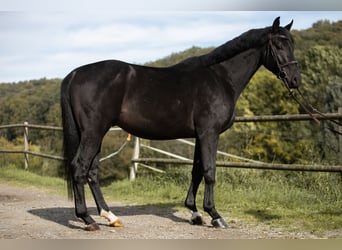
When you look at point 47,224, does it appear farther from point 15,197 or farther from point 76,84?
point 15,197

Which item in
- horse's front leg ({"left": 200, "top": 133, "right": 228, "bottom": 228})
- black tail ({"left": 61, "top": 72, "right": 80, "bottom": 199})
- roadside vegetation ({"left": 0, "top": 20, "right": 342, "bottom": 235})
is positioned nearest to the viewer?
black tail ({"left": 61, "top": 72, "right": 80, "bottom": 199})

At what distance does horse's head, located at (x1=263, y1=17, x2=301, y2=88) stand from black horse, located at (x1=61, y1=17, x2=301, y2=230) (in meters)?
0.01

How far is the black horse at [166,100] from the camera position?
→ 14.8 ft

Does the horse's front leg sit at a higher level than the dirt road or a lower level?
higher

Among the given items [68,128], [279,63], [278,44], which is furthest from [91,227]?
[278,44]

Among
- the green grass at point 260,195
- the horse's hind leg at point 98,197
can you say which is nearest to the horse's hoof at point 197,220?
the green grass at point 260,195

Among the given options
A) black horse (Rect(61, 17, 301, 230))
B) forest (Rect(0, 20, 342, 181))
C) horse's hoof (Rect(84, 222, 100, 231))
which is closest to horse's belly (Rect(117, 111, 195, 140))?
black horse (Rect(61, 17, 301, 230))

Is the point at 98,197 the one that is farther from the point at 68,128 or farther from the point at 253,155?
the point at 253,155

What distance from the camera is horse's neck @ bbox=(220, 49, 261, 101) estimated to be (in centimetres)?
504

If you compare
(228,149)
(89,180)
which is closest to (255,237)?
(89,180)

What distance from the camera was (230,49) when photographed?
5.02 meters

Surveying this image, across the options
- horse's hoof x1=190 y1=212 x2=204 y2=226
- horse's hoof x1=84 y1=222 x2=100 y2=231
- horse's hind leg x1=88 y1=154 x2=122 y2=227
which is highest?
horse's hind leg x1=88 y1=154 x2=122 y2=227

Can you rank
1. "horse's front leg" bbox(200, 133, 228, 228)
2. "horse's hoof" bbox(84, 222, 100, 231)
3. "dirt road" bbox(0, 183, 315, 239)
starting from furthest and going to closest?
"horse's front leg" bbox(200, 133, 228, 228) → "horse's hoof" bbox(84, 222, 100, 231) → "dirt road" bbox(0, 183, 315, 239)

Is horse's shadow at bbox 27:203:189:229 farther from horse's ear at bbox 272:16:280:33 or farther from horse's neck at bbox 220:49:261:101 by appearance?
horse's ear at bbox 272:16:280:33
